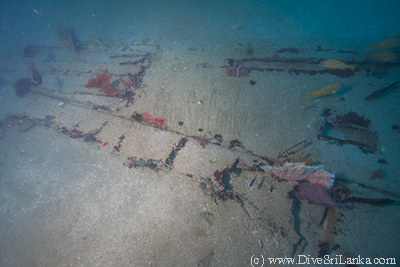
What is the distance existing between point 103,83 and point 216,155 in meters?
5.26

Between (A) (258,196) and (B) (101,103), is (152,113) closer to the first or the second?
(B) (101,103)

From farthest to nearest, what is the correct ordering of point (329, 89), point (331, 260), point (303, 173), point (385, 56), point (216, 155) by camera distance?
point (385, 56), point (329, 89), point (216, 155), point (303, 173), point (331, 260)

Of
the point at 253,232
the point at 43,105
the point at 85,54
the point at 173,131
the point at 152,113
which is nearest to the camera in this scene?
the point at 253,232

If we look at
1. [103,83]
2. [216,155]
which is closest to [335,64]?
[216,155]

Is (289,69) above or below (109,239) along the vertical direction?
above

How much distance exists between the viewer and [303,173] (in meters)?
2.90

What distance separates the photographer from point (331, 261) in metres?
2.51

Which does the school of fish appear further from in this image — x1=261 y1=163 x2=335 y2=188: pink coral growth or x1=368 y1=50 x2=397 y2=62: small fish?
x1=261 y1=163 x2=335 y2=188: pink coral growth

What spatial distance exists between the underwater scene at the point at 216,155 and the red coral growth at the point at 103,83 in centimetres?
7

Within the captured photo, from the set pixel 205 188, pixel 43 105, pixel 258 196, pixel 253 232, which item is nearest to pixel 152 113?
pixel 205 188

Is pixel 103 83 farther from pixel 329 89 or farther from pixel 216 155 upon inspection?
pixel 329 89

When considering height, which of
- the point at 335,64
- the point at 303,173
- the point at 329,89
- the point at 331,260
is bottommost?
the point at 331,260

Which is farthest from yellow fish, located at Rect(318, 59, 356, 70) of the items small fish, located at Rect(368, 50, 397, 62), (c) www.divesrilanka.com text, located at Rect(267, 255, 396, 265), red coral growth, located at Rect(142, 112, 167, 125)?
red coral growth, located at Rect(142, 112, 167, 125)

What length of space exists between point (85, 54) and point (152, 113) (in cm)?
714
